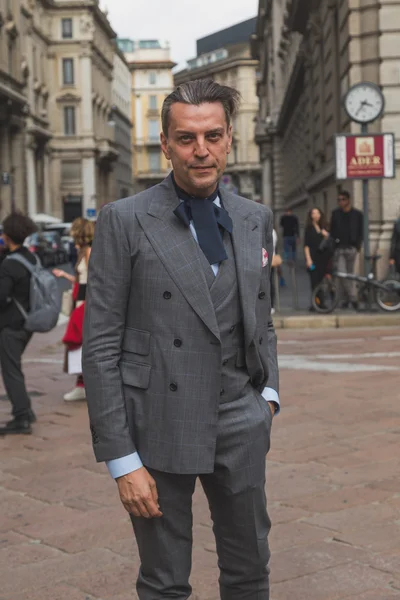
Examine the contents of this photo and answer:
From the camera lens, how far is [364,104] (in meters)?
15.0

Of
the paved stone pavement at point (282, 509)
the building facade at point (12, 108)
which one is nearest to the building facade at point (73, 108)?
the building facade at point (12, 108)

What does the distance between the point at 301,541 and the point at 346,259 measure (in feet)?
35.3

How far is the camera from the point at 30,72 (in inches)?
2562

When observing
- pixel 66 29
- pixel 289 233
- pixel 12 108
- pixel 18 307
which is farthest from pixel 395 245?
pixel 66 29

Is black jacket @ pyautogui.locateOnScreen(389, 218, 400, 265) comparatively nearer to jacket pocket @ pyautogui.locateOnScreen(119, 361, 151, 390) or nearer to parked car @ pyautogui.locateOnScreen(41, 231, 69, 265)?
jacket pocket @ pyautogui.locateOnScreen(119, 361, 151, 390)

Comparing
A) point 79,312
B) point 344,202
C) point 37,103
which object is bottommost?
point 79,312

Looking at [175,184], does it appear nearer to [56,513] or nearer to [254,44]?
[56,513]

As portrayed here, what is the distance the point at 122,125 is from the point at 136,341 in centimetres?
9600

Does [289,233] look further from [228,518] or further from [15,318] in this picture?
[228,518]

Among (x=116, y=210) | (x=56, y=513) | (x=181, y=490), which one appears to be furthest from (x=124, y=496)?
(x=56, y=513)

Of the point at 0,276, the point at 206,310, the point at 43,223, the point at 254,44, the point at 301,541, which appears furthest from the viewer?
the point at 254,44

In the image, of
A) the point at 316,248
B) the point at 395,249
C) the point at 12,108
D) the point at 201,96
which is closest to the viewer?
the point at 201,96

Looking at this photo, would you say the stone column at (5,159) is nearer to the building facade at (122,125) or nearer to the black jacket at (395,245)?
the building facade at (122,125)

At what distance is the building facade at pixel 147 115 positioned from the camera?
11400 centimetres
